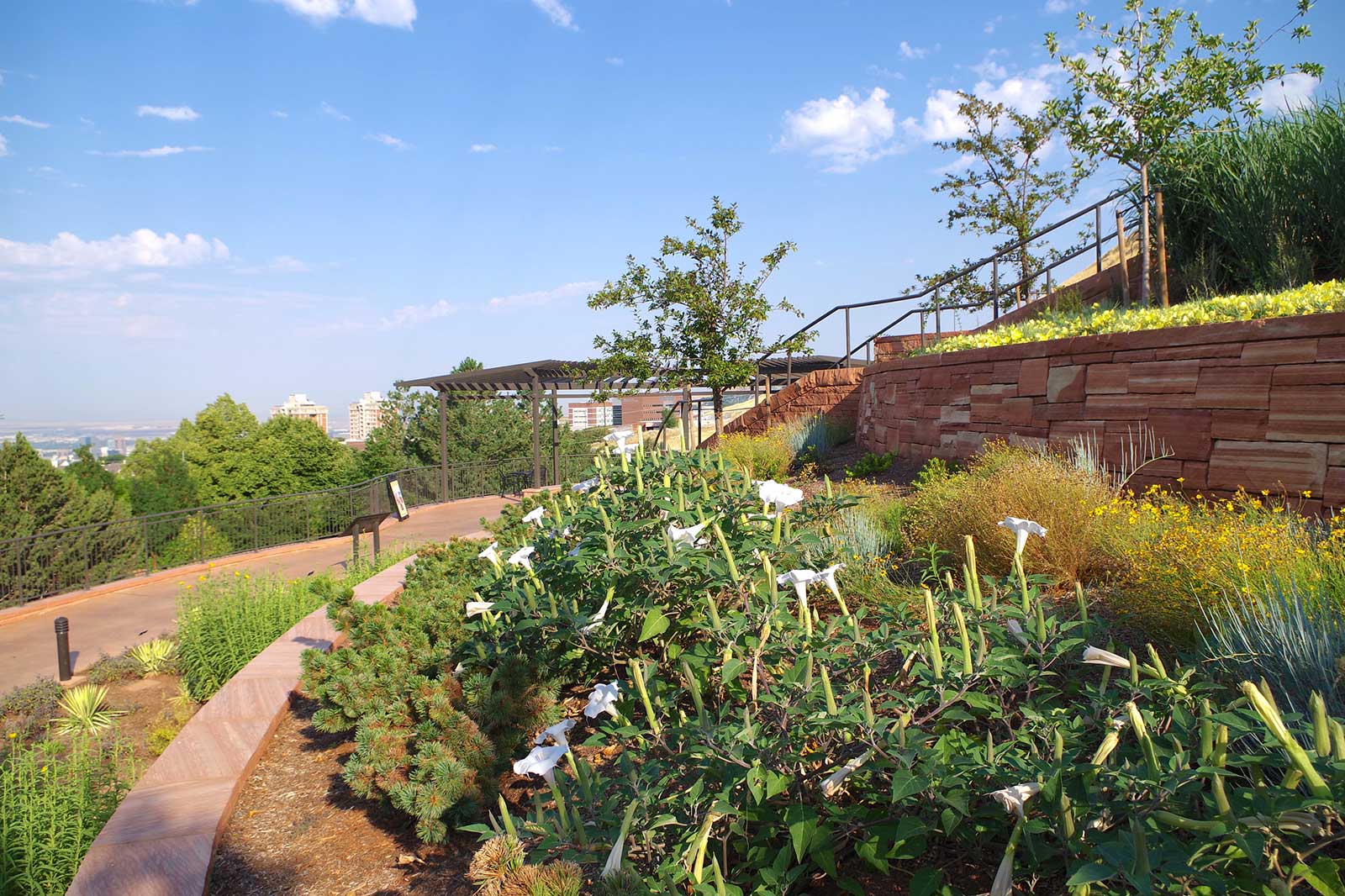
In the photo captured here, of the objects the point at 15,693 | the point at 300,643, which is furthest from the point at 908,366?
the point at 15,693

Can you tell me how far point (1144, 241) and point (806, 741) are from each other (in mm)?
7712

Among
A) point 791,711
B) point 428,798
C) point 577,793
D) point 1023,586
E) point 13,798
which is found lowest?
point 13,798

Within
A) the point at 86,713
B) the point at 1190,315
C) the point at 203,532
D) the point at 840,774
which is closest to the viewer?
the point at 840,774

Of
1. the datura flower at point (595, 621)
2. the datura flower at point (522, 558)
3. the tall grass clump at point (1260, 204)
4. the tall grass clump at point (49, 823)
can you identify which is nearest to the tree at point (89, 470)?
the tall grass clump at point (49, 823)

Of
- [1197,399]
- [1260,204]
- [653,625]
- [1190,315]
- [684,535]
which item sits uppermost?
[1260,204]

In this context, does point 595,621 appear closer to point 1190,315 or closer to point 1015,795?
point 1015,795

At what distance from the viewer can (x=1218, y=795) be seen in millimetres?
1083

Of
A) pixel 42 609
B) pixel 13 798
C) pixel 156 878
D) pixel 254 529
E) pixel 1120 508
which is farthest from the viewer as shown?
pixel 254 529

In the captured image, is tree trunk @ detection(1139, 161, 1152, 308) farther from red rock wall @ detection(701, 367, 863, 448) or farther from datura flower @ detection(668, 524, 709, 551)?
datura flower @ detection(668, 524, 709, 551)

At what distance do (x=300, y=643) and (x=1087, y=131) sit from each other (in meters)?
10.0

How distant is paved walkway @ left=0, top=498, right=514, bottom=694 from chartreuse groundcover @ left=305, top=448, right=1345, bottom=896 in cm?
518

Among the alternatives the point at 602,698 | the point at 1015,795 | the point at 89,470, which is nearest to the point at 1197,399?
the point at 1015,795

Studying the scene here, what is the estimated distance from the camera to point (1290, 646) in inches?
85.2

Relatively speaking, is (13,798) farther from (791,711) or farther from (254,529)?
(254,529)
